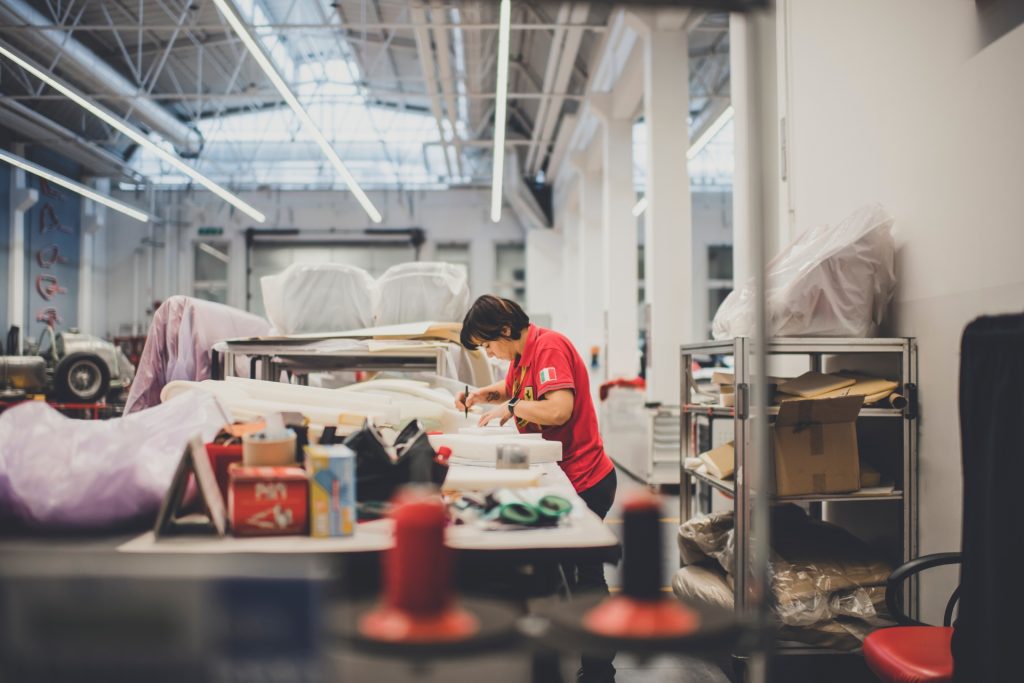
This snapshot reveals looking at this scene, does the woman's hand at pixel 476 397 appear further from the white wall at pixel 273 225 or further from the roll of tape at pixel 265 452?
the white wall at pixel 273 225

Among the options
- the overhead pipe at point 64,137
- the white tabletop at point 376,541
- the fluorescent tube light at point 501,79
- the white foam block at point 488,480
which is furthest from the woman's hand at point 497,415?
the overhead pipe at point 64,137

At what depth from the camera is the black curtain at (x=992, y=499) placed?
4.44 ft

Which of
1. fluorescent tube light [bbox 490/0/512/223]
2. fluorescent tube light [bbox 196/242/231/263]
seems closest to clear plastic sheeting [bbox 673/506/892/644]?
fluorescent tube light [bbox 490/0/512/223]

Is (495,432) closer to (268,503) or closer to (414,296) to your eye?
(268,503)

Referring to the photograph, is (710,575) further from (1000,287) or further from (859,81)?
(859,81)

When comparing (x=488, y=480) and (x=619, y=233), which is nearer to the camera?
(x=488, y=480)

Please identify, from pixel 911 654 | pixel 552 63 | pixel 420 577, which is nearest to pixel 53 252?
pixel 552 63

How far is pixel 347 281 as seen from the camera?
12.8 feet

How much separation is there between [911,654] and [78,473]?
1924 millimetres

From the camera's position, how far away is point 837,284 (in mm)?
2920

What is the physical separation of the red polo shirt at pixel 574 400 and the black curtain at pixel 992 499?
53.7 inches

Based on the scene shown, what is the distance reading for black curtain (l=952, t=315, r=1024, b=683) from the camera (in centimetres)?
135

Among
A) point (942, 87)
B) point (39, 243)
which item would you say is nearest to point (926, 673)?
point (942, 87)

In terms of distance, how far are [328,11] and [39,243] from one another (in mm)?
6698
